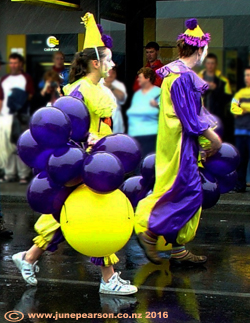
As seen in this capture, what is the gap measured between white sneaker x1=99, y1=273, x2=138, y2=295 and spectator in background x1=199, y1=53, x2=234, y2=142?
514 cm

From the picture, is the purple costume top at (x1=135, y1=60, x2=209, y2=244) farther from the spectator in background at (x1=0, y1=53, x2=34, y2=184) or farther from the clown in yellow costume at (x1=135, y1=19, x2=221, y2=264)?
Answer: the spectator in background at (x1=0, y1=53, x2=34, y2=184)

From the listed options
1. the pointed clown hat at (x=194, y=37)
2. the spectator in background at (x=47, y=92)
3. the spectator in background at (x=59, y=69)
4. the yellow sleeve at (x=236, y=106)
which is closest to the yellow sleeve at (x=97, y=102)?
the pointed clown hat at (x=194, y=37)

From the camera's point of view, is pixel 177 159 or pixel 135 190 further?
pixel 135 190

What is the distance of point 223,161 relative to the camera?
6484 millimetres

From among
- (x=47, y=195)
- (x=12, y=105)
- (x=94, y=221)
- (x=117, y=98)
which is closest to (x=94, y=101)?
(x=47, y=195)

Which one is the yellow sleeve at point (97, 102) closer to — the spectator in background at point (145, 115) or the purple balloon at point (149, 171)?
the purple balloon at point (149, 171)

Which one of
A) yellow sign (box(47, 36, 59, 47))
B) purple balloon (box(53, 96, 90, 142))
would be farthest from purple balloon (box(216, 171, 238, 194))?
yellow sign (box(47, 36, 59, 47))

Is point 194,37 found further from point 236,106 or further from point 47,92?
point 236,106

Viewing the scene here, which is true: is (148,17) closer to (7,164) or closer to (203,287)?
(7,164)

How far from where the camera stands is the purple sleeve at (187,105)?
5.83 meters

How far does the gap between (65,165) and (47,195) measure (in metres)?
0.33

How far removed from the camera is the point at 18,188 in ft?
32.3

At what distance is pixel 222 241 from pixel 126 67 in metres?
4.58

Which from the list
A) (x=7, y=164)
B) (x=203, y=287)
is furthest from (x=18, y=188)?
(x=203, y=287)
